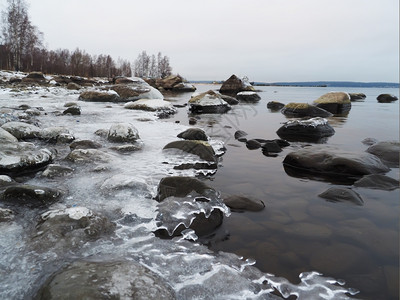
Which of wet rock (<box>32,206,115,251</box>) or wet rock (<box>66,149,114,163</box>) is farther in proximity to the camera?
wet rock (<box>66,149,114,163</box>)

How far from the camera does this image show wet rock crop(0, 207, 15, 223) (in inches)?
94.0

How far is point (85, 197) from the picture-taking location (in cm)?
301

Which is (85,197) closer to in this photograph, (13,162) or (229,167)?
(13,162)

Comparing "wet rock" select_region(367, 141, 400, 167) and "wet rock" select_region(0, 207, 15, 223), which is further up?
"wet rock" select_region(367, 141, 400, 167)

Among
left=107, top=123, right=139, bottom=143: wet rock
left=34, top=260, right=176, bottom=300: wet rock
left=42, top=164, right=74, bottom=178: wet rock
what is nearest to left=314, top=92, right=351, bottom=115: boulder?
left=107, top=123, right=139, bottom=143: wet rock

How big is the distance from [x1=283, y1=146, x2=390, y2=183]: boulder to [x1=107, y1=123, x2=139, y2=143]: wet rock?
11.1 ft

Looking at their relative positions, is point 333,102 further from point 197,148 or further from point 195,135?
point 197,148

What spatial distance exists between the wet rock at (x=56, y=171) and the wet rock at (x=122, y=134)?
78.3 inches

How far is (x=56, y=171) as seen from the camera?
367 cm

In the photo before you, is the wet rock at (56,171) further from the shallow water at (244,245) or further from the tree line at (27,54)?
the tree line at (27,54)

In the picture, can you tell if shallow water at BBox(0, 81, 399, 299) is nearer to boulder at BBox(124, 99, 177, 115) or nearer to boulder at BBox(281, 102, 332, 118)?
boulder at BBox(124, 99, 177, 115)

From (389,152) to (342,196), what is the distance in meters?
2.72

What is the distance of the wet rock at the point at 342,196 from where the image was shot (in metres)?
3.15

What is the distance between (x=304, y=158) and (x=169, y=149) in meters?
2.57
